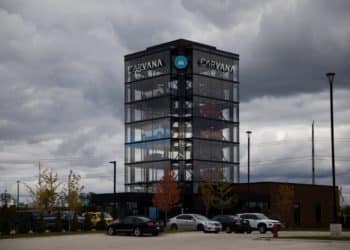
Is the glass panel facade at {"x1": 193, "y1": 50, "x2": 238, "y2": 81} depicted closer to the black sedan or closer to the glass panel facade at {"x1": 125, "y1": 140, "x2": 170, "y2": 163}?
the glass panel facade at {"x1": 125, "y1": 140, "x2": 170, "y2": 163}

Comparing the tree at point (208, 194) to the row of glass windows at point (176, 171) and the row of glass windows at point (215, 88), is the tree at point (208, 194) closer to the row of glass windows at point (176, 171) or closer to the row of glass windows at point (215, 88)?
the row of glass windows at point (176, 171)

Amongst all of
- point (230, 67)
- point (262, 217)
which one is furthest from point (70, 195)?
point (230, 67)

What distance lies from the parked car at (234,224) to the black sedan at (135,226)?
8.44m

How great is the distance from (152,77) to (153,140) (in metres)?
8.87

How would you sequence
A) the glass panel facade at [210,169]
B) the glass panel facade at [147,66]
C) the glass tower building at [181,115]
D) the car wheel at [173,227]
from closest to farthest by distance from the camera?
the car wheel at [173,227] → the glass panel facade at [210,169] → the glass tower building at [181,115] → the glass panel facade at [147,66]

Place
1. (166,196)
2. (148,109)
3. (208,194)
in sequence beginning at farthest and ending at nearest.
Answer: (148,109) < (166,196) < (208,194)

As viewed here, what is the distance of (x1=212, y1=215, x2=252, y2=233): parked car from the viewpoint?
49969 millimetres

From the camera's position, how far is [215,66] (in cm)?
9325

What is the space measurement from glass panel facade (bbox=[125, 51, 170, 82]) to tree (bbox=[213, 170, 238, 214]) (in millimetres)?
21058

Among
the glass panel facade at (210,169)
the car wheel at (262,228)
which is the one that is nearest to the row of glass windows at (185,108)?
the glass panel facade at (210,169)

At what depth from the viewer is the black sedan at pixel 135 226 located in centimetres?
4328

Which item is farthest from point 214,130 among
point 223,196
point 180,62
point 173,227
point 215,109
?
point 173,227

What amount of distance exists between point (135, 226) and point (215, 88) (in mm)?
51394

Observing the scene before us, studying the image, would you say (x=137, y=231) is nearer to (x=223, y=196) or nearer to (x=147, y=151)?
(x=223, y=196)
